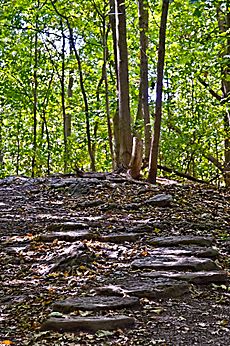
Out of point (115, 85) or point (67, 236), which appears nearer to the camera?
point (67, 236)

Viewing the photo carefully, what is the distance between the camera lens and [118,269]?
4.19 metres

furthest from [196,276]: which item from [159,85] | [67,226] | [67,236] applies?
[159,85]

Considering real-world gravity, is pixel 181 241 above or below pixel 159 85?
below

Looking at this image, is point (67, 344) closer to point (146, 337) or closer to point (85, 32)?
point (146, 337)

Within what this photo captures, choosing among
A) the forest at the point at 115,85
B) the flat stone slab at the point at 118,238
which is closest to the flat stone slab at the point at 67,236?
the flat stone slab at the point at 118,238

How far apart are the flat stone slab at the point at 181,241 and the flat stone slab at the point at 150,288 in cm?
94

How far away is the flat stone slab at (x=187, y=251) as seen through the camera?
14.6 feet

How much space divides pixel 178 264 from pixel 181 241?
0.65 meters

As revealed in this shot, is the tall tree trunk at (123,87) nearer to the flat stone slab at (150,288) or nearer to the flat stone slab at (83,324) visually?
the flat stone slab at (150,288)

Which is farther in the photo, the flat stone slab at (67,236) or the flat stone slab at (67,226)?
the flat stone slab at (67,226)

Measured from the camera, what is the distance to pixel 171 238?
16.1 feet

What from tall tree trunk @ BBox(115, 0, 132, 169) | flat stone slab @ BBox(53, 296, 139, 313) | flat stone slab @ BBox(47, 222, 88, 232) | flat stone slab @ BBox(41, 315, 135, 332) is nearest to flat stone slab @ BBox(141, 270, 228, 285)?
flat stone slab @ BBox(53, 296, 139, 313)

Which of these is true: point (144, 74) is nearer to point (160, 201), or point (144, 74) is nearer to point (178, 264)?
point (160, 201)

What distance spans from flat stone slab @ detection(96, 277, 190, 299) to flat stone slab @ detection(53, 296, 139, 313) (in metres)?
0.12
